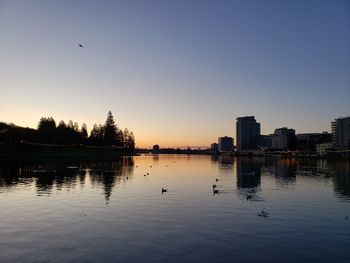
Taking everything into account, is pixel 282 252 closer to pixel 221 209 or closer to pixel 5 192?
pixel 221 209

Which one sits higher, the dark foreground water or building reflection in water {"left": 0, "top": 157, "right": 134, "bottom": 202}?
building reflection in water {"left": 0, "top": 157, "right": 134, "bottom": 202}

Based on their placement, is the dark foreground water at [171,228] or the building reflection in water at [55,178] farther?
the building reflection in water at [55,178]

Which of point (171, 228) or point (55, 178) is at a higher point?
point (55, 178)

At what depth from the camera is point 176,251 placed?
90.6 feet

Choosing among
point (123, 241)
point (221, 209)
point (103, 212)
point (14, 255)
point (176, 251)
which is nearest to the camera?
point (14, 255)

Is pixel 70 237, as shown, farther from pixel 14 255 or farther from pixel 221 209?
pixel 221 209

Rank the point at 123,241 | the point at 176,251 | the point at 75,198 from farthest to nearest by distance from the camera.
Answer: the point at 75,198, the point at 123,241, the point at 176,251

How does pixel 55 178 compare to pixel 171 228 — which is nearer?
pixel 171 228

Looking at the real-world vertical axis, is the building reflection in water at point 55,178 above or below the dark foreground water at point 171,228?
above

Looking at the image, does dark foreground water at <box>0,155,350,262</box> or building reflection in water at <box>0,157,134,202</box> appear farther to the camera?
building reflection in water at <box>0,157,134,202</box>

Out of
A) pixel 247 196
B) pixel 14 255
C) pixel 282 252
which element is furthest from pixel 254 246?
pixel 247 196

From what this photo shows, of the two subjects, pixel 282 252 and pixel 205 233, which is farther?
pixel 205 233

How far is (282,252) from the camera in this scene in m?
27.9

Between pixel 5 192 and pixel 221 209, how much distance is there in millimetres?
36326
